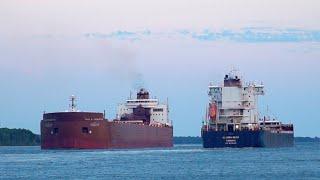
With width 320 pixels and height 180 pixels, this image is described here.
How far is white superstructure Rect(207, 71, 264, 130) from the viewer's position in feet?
357

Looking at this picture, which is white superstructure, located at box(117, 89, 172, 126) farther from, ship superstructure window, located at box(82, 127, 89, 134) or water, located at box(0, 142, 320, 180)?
water, located at box(0, 142, 320, 180)

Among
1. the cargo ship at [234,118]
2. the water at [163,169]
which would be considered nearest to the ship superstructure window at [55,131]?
the cargo ship at [234,118]

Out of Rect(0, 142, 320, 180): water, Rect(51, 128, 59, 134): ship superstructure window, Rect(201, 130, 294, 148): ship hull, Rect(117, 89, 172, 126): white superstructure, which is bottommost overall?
Rect(0, 142, 320, 180): water

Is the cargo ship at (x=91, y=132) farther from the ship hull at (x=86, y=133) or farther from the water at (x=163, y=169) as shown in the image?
the water at (x=163, y=169)

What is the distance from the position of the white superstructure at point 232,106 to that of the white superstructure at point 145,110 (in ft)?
72.2

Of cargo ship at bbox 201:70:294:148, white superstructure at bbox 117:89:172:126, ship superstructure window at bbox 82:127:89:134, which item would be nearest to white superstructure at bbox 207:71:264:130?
cargo ship at bbox 201:70:294:148

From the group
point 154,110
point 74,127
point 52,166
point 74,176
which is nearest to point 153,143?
point 154,110

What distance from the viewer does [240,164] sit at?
72250 mm

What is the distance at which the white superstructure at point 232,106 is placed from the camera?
357 feet

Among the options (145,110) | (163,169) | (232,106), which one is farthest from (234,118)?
(163,169)

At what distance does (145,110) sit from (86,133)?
25.2 m

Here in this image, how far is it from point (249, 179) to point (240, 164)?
606 inches

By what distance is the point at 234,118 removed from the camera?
359 ft

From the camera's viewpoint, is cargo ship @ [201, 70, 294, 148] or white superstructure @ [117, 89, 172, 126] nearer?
cargo ship @ [201, 70, 294, 148]
